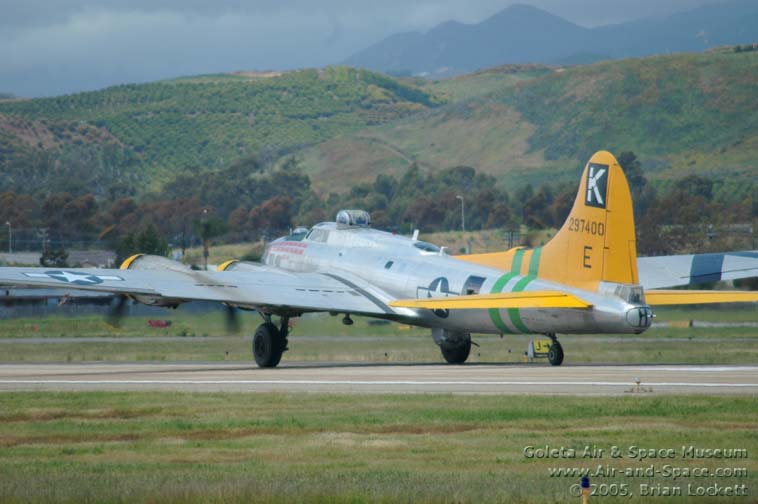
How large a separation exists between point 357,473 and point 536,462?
3.15 m

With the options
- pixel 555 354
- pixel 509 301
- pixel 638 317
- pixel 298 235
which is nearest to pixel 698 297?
pixel 638 317

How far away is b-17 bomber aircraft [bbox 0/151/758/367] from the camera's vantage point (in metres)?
36.6

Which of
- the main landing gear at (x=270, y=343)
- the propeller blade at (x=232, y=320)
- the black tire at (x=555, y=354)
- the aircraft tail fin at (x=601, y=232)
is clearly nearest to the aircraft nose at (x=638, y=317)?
the aircraft tail fin at (x=601, y=232)

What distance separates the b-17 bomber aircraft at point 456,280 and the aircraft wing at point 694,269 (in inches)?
1.4

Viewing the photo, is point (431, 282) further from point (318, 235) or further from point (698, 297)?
point (698, 297)

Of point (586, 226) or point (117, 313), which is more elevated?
point (586, 226)

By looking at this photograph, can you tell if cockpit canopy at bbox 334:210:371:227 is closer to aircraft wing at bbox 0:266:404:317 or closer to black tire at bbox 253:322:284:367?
aircraft wing at bbox 0:266:404:317

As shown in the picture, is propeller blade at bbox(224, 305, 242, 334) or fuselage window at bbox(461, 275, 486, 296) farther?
propeller blade at bbox(224, 305, 242, 334)

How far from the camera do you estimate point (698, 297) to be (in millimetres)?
38000

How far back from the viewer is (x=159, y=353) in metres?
56.3

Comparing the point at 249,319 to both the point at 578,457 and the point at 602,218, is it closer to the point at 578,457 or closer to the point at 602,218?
the point at 602,218

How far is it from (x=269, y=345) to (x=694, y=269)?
1487cm

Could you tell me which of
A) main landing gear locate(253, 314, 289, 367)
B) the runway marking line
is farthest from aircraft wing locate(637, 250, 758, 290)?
main landing gear locate(253, 314, 289, 367)

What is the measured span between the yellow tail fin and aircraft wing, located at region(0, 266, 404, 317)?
709 cm
